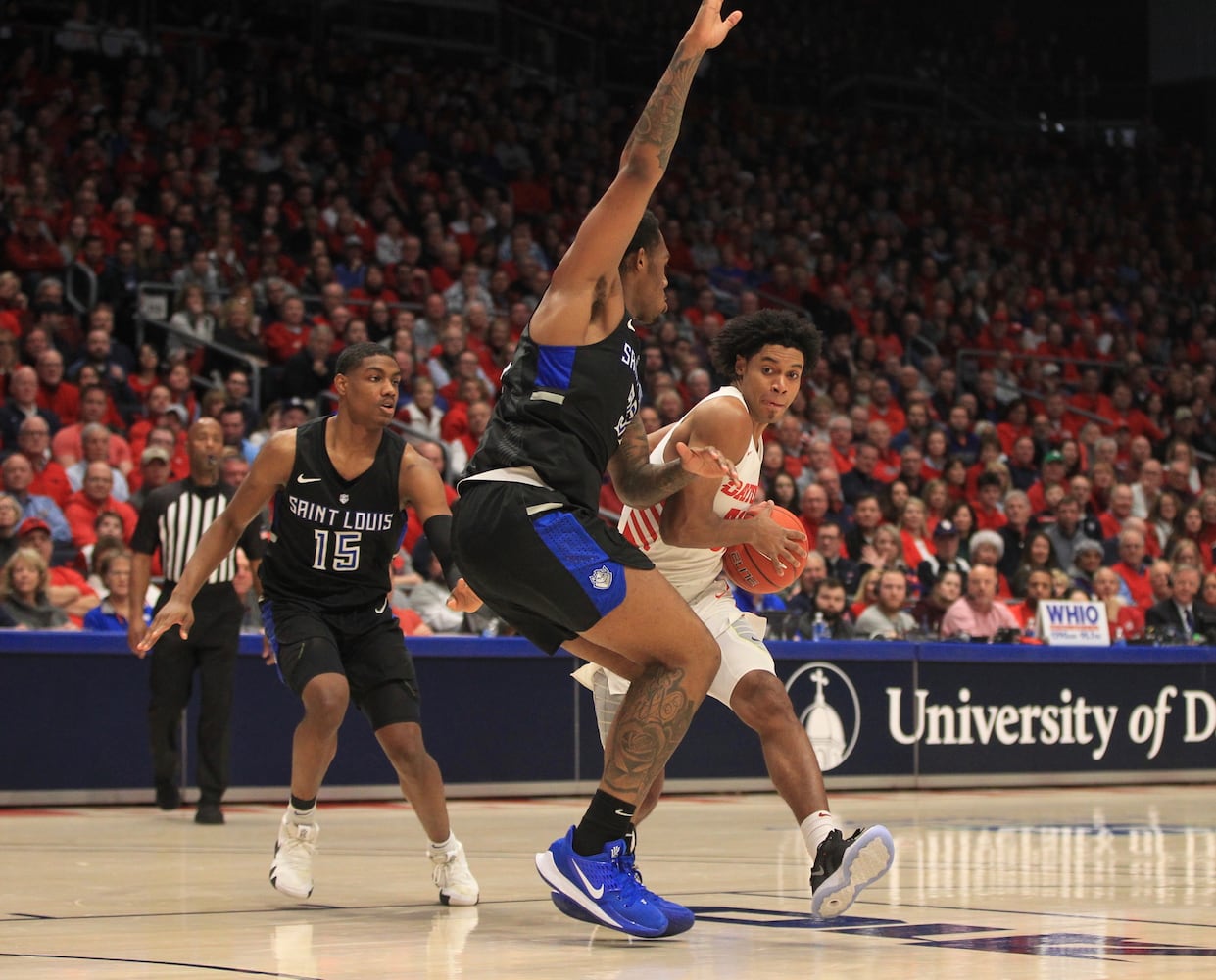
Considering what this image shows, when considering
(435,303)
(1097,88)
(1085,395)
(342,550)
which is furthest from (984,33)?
(342,550)

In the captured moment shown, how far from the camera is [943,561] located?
15164 mm

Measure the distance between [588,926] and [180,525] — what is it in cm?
523

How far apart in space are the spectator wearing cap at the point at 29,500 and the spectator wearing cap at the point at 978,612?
6.44 meters

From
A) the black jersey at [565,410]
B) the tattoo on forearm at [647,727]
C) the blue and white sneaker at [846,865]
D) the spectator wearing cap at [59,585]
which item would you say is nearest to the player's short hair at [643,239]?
the black jersey at [565,410]

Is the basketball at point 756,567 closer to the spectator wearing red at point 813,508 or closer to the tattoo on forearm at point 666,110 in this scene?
the tattoo on forearm at point 666,110

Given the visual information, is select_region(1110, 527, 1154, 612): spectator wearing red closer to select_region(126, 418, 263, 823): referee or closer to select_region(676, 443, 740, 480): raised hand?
select_region(126, 418, 263, 823): referee

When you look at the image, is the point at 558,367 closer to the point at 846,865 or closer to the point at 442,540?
the point at 442,540

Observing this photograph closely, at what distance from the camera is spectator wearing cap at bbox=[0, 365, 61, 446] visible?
1325cm

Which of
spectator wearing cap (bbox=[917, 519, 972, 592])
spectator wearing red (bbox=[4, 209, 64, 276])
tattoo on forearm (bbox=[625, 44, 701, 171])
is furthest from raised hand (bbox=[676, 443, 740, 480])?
spectator wearing red (bbox=[4, 209, 64, 276])

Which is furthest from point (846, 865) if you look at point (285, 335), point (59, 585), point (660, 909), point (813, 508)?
point (285, 335)

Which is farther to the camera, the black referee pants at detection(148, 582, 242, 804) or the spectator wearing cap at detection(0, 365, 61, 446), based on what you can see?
the spectator wearing cap at detection(0, 365, 61, 446)

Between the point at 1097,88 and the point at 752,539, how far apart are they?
2527cm

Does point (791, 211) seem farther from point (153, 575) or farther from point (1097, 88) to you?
point (153, 575)

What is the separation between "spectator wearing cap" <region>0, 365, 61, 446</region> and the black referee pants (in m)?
3.67
